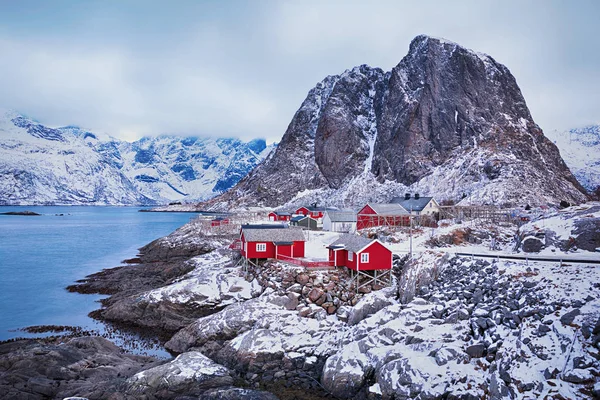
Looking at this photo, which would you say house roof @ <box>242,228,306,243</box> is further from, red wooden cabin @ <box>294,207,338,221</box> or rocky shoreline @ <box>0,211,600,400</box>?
red wooden cabin @ <box>294,207,338,221</box>

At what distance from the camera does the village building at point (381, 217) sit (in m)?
61.9

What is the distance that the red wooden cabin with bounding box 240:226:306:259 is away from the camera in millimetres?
38656

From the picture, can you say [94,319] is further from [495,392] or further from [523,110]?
[523,110]

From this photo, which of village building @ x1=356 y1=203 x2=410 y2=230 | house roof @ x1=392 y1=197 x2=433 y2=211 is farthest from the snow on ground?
house roof @ x1=392 y1=197 x2=433 y2=211

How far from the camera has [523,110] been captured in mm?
130375

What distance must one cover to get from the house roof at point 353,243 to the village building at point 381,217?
25.9 m

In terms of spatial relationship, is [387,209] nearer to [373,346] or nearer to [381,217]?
[381,217]

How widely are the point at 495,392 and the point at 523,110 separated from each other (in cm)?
13952

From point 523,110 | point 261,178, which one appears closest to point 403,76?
point 523,110

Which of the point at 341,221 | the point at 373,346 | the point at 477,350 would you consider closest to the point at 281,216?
the point at 341,221

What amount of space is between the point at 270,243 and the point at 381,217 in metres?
31.5

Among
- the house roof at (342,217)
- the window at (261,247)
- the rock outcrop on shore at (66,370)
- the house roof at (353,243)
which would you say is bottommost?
the rock outcrop on shore at (66,370)

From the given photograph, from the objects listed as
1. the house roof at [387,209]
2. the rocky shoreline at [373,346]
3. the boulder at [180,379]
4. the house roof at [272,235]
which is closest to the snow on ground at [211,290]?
the rocky shoreline at [373,346]

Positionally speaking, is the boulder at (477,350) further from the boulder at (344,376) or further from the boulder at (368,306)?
the boulder at (368,306)
